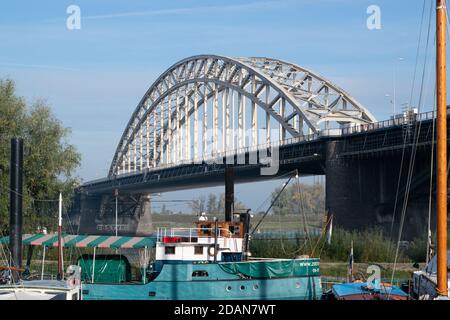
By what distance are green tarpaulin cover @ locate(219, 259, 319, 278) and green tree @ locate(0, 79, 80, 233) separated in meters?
20.9

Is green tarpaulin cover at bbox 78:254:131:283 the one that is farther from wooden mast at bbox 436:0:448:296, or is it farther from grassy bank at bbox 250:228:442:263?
grassy bank at bbox 250:228:442:263

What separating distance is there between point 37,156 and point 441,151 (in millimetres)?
32998

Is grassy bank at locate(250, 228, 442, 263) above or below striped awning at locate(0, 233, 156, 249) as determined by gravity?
below

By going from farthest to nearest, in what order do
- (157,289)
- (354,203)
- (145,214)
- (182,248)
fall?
1. (145,214)
2. (354,203)
3. (182,248)
4. (157,289)

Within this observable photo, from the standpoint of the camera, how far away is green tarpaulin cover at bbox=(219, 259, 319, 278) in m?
32.4

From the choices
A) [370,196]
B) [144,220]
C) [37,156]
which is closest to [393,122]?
[370,196]

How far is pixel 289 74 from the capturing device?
98938 mm

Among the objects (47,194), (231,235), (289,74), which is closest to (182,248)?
(231,235)

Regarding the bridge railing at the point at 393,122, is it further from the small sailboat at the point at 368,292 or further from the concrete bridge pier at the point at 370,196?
the small sailboat at the point at 368,292

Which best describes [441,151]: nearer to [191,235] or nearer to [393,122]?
[191,235]

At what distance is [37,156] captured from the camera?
169 ft

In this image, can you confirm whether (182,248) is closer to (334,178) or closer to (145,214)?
(334,178)

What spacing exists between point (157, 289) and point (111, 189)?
284 ft

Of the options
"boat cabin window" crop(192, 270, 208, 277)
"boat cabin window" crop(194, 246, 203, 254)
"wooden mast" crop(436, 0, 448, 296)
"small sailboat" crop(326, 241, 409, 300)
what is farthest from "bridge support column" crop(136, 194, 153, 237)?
"wooden mast" crop(436, 0, 448, 296)
